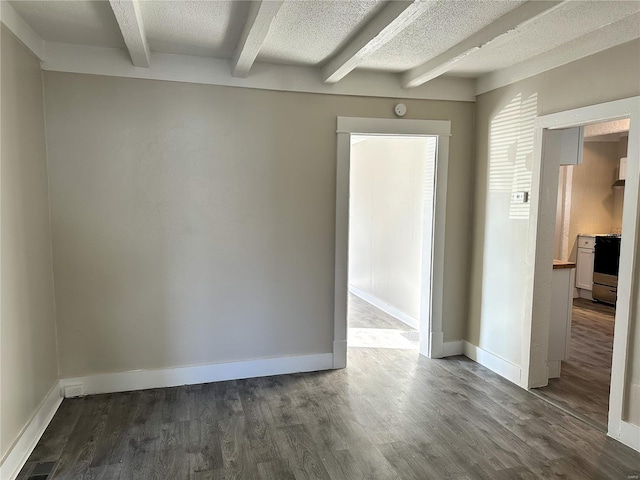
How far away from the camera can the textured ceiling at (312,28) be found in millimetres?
2330

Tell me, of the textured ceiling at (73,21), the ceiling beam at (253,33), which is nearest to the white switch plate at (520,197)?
the ceiling beam at (253,33)

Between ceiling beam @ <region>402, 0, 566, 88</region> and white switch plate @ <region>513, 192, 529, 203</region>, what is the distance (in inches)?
45.3

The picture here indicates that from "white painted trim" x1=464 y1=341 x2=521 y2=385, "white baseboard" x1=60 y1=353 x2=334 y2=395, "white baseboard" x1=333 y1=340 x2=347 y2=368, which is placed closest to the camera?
"white baseboard" x1=60 y1=353 x2=334 y2=395

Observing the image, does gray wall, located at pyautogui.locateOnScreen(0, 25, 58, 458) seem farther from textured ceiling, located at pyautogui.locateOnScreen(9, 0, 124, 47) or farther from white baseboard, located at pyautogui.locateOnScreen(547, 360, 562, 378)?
white baseboard, located at pyautogui.locateOnScreen(547, 360, 562, 378)

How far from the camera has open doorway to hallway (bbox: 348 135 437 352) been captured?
434cm

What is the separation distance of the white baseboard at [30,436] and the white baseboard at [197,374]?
0.20 m

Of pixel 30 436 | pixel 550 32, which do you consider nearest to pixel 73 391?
pixel 30 436

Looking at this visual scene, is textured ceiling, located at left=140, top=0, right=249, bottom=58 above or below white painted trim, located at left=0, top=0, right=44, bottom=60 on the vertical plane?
above

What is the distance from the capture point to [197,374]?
3.42 meters

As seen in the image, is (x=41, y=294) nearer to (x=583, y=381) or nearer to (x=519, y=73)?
(x=519, y=73)

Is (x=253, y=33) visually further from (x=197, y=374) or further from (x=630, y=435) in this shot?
(x=630, y=435)

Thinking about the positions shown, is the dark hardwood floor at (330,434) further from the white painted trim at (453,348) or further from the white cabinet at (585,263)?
the white cabinet at (585,263)

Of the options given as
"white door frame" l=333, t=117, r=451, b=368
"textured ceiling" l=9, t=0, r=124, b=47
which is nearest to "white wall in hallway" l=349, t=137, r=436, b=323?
"white door frame" l=333, t=117, r=451, b=368

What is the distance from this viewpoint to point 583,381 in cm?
354
